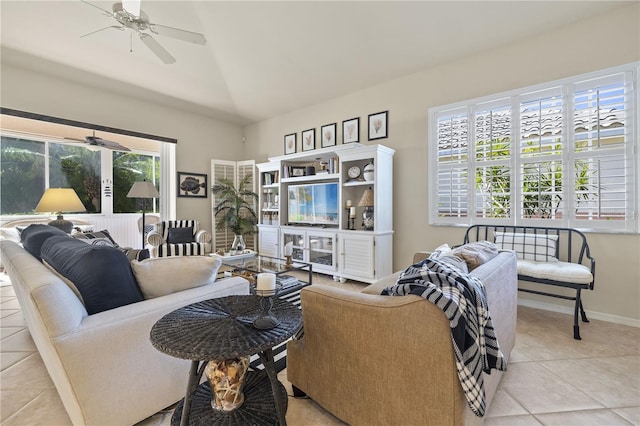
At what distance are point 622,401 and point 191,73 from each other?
17.1 ft

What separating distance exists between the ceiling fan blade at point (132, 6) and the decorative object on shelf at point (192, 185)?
347cm

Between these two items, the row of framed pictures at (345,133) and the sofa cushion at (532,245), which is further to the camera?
the row of framed pictures at (345,133)

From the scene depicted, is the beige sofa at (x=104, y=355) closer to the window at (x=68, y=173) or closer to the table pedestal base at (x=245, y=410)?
the table pedestal base at (x=245, y=410)

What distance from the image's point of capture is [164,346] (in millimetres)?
974

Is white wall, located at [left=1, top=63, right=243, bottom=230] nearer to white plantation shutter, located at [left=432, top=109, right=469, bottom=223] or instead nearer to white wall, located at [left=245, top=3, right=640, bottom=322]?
white wall, located at [left=245, top=3, right=640, bottom=322]

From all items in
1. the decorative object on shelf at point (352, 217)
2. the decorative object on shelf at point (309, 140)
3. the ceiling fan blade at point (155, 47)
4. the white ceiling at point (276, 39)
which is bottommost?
the decorative object on shelf at point (352, 217)

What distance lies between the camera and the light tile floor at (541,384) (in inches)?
55.7

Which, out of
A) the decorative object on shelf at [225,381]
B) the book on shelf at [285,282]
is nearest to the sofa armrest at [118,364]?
the decorative object on shelf at [225,381]

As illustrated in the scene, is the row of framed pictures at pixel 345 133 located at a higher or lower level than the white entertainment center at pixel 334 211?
higher

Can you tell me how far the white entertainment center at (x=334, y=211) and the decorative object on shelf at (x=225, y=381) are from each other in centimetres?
272

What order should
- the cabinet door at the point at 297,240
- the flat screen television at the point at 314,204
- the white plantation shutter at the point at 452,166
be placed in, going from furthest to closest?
the cabinet door at the point at 297,240, the flat screen television at the point at 314,204, the white plantation shutter at the point at 452,166

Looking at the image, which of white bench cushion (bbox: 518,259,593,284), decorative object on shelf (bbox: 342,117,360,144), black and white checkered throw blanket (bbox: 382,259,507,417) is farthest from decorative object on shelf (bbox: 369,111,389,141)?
black and white checkered throw blanket (bbox: 382,259,507,417)

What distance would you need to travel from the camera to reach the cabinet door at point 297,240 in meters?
4.49

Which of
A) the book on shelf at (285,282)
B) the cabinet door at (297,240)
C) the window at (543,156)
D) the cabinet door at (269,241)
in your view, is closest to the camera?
the window at (543,156)
